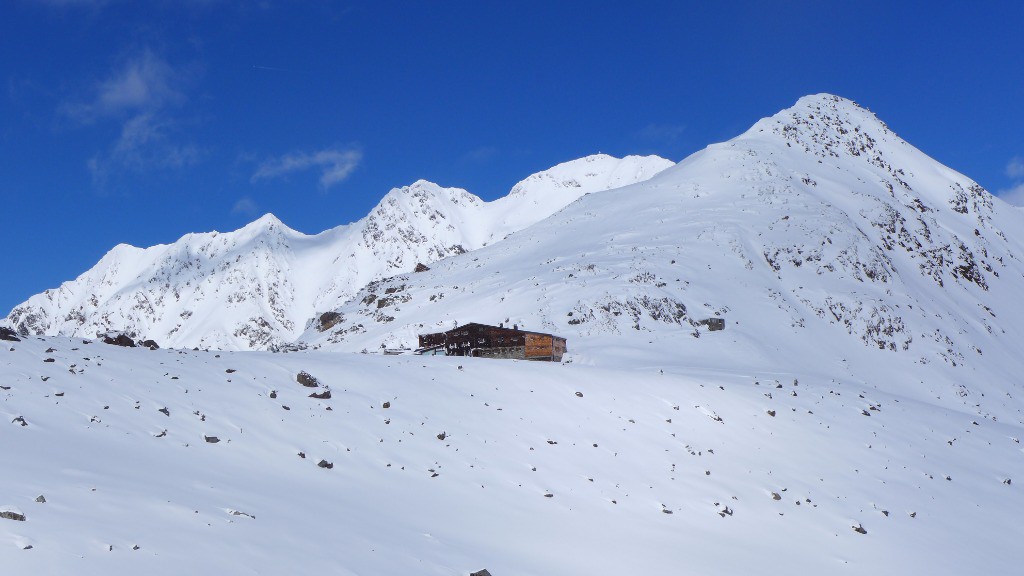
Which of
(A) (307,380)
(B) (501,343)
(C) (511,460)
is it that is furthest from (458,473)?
(B) (501,343)

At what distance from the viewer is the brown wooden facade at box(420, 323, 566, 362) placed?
49062 millimetres

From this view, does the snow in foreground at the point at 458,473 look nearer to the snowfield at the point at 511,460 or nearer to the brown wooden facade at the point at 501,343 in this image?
the snowfield at the point at 511,460

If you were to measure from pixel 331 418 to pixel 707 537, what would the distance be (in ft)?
36.0

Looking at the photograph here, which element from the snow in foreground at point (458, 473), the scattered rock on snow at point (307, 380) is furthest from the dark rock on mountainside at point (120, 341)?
the scattered rock on snow at point (307, 380)

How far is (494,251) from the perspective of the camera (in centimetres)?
9844

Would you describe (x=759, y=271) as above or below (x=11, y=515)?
above

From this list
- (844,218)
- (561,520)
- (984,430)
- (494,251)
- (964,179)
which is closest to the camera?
(561,520)

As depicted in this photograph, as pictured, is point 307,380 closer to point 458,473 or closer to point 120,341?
point 458,473

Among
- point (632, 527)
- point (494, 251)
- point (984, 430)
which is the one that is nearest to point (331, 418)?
point (632, 527)

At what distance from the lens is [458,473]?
21.6 meters

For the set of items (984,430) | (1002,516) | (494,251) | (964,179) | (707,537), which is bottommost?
(707,537)

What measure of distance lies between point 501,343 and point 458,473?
2846cm

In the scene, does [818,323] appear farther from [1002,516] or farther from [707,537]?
[707,537]

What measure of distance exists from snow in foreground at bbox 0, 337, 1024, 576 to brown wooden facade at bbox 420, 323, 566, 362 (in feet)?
46.8
